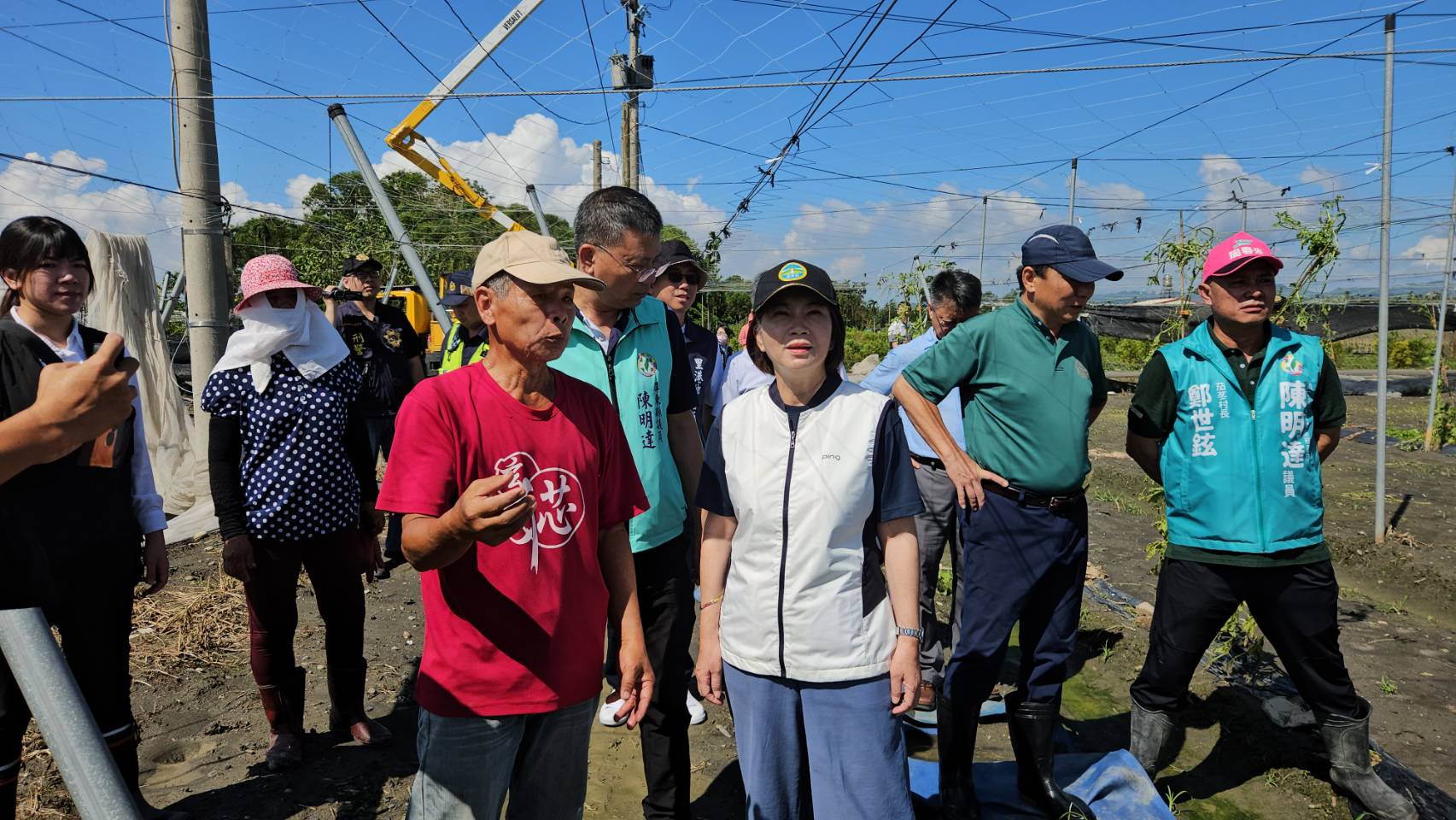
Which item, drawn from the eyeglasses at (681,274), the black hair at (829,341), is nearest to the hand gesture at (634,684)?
the black hair at (829,341)

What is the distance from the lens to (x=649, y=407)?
265 cm

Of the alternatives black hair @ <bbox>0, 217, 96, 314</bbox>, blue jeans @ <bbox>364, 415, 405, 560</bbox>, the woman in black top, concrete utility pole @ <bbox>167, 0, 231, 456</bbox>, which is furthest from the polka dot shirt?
concrete utility pole @ <bbox>167, 0, 231, 456</bbox>

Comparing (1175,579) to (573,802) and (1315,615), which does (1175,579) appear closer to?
(1315,615)

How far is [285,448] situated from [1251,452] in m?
3.45

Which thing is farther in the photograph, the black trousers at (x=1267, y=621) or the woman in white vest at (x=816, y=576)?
the black trousers at (x=1267, y=621)

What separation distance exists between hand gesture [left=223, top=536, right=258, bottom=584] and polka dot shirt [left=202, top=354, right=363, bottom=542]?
0.05 m

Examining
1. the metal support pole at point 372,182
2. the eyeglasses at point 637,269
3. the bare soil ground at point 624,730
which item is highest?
the metal support pole at point 372,182

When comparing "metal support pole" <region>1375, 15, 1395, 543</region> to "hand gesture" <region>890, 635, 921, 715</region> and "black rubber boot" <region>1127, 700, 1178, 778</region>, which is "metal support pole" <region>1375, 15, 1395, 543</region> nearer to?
"black rubber boot" <region>1127, 700, 1178, 778</region>

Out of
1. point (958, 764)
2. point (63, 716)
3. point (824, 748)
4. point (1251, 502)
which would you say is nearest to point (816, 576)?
point (824, 748)

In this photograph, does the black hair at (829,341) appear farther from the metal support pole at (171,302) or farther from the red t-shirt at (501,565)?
the metal support pole at (171,302)

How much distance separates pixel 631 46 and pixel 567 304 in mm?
10741

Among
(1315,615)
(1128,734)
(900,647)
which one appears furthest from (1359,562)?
(900,647)

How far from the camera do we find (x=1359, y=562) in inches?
244

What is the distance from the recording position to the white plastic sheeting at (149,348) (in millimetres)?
7090
